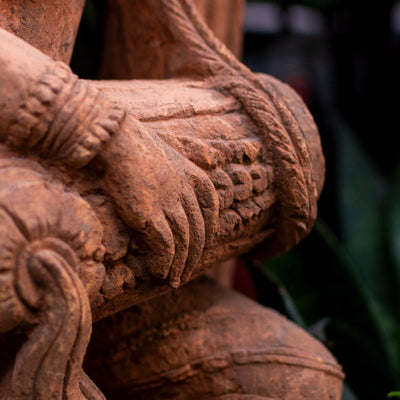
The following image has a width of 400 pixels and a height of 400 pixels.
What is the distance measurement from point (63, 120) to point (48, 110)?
2cm

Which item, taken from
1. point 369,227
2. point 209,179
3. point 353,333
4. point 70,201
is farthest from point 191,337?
point 369,227

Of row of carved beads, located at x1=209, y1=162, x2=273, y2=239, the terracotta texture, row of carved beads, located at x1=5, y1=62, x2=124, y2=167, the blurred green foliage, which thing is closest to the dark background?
the blurred green foliage

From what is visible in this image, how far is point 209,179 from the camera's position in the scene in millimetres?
897

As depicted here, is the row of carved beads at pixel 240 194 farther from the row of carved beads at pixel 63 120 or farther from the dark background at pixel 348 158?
the dark background at pixel 348 158

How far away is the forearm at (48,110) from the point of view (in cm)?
70

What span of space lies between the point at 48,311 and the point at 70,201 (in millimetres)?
151

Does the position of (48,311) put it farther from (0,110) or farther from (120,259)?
(0,110)

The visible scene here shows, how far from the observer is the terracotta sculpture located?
695 millimetres

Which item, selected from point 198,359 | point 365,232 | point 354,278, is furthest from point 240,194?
point 365,232

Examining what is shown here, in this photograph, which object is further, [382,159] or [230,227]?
[382,159]

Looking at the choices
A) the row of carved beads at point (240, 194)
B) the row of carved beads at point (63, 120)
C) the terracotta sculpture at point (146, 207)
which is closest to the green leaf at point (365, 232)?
the terracotta sculpture at point (146, 207)

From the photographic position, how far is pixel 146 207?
776 millimetres

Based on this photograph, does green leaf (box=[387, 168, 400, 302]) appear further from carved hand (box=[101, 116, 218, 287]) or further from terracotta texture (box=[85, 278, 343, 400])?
carved hand (box=[101, 116, 218, 287])

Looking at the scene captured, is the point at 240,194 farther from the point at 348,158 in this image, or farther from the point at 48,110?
the point at 348,158
